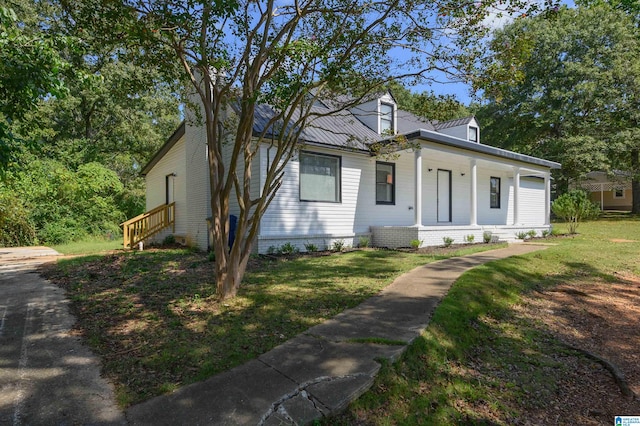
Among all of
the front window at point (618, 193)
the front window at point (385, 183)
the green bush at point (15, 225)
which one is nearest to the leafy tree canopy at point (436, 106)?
the front window at point (385, 183)

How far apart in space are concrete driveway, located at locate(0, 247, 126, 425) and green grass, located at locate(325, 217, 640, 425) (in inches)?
72.0

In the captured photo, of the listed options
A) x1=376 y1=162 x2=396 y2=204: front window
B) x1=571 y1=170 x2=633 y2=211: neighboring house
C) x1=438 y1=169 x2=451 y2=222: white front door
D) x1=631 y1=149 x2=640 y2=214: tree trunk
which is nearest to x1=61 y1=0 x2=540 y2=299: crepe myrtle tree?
x1=376 y1=162 x2=396 y2=204: front window

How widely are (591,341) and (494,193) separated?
14441 mm

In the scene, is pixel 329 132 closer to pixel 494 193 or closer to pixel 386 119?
pixel 386 119

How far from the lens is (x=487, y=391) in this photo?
3191 millimetres

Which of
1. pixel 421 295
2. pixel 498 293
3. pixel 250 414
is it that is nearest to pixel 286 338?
pixel 250 414

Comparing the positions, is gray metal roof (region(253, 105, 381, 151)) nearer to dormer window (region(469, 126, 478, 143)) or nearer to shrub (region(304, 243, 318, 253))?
shrub (region(304, 243, 318, 253))

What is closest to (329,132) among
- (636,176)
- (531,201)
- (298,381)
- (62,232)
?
(298,381)

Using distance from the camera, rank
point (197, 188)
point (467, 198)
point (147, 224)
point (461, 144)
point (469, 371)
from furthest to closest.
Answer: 1. point (467, 198)
2. point (147, 224)
3. point (461, 144)
4. point (197, 188)
5. point (469, 371)

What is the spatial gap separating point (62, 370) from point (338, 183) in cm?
907

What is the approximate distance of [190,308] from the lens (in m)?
4.89

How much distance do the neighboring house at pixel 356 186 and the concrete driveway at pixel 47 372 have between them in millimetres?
5417

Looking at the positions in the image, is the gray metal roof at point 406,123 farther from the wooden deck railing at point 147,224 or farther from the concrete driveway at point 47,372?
the concrete driveway at point 47,372

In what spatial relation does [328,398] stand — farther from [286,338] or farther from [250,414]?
[286,338]
